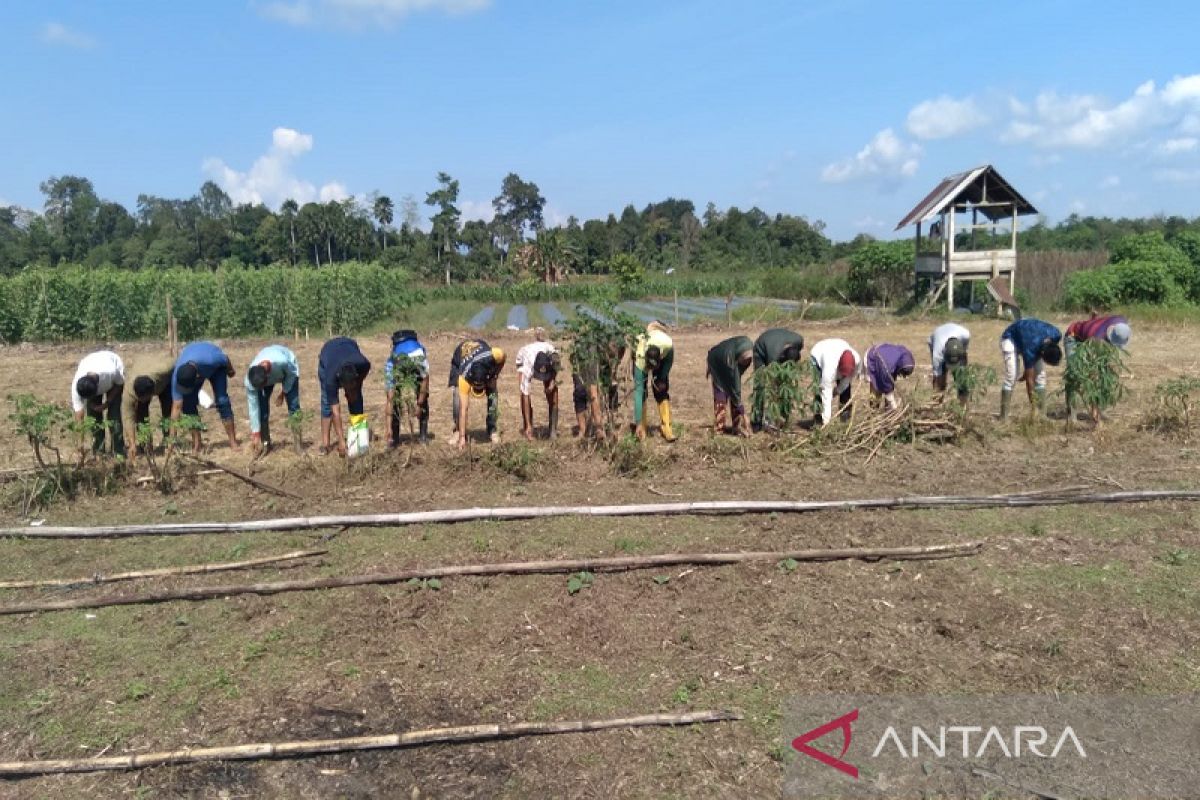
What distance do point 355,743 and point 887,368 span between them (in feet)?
23.2

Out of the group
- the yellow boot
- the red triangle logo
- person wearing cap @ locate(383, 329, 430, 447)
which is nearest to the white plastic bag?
person wearing cap @ locate(383, 329, 430, 447)

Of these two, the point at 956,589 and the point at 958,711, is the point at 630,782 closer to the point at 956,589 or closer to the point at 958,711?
the point at 958,711

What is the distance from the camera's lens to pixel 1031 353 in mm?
9930

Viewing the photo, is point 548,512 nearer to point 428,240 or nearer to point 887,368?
point 887,368

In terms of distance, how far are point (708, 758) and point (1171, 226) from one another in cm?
5612

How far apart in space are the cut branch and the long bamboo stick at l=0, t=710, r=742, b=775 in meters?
4.09

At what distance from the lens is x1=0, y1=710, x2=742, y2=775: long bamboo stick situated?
12.6ft

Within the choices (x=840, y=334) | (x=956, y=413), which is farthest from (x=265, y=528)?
(x=840, y=334)

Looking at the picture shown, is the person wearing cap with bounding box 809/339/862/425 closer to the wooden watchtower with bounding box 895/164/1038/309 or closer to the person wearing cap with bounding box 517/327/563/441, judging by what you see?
the person wearing cap with bounding box 517/327/563/441

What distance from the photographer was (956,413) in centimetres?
916

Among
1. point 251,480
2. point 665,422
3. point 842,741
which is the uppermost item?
point 665,422

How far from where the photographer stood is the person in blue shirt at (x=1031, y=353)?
386 inches

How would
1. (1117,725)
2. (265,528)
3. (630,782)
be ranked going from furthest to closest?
(265,528) < (1117,725) < (630,782)

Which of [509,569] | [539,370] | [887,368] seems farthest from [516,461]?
[887,368]
